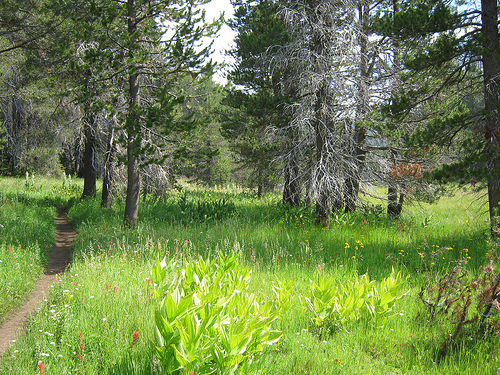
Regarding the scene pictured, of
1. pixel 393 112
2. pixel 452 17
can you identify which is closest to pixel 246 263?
pixel 393 112

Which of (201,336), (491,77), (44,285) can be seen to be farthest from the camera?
(491,77)

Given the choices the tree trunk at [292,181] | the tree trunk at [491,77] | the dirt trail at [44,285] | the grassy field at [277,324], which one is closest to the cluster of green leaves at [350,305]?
the grassy field at [277,324]

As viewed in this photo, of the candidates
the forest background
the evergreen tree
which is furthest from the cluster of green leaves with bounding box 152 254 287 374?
the evergreen tree

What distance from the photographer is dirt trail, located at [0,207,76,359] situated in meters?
4.11

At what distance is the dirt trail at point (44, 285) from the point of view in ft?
13.5

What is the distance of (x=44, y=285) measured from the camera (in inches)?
233

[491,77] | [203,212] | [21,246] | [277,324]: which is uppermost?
[491,77]

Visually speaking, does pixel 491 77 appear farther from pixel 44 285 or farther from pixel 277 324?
pixel 44 285

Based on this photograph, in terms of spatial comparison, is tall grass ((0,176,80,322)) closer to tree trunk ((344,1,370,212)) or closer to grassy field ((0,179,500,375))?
grassy field ((0,179,500,375))

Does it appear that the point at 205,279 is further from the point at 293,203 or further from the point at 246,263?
the point at 293,203

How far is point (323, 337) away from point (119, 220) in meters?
7.51

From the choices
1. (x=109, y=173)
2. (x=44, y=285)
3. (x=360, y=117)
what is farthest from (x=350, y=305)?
(x=109, y=173)

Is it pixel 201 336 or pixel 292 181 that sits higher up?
pixel 292 181

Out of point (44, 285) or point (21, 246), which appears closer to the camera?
point (44, 285)
